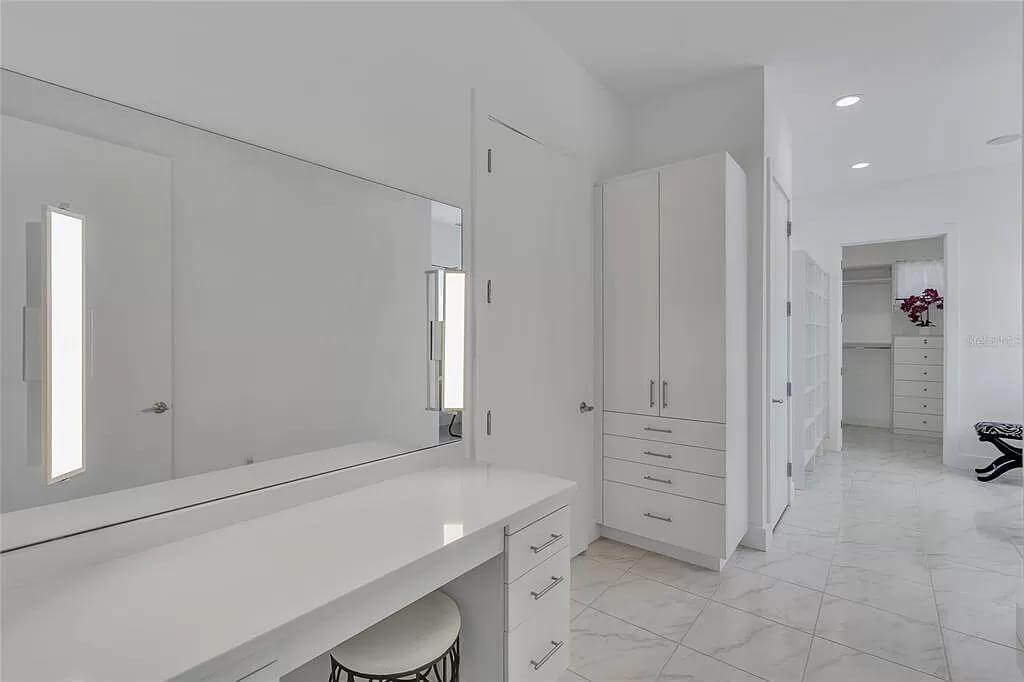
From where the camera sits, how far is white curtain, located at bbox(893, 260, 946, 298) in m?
6.33

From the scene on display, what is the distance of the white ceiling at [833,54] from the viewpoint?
249 centimetres

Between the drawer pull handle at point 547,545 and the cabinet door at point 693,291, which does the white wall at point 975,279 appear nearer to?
the cabinet door at point 693,291

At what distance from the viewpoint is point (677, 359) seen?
2.76m

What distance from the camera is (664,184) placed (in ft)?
9.12

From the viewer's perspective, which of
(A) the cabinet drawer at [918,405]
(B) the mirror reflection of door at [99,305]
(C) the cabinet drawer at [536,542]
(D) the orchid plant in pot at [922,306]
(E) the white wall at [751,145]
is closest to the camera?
(B) the mirror reflection of door at [99,305]

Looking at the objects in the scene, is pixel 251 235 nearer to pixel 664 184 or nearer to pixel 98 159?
pixel 98 159

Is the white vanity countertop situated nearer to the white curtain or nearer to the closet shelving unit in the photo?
the closet shelving unit

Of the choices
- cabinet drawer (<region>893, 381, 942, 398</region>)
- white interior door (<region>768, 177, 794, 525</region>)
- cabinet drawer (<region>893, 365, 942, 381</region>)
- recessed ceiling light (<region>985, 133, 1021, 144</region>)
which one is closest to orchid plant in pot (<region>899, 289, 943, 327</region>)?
cabinet drawer (<region>893, 365, 942, 381</region>)

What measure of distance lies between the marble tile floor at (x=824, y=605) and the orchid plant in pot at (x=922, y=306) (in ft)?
11.3

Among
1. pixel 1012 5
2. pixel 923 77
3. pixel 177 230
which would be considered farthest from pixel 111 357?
pixel 923 77

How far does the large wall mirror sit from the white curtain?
711cm

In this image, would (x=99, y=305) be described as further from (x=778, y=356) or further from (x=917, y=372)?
(x=917, y=372)

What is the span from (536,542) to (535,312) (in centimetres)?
125

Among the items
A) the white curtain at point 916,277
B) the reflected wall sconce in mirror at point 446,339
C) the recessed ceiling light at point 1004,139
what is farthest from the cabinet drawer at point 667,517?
the white curtain at point 916,277
